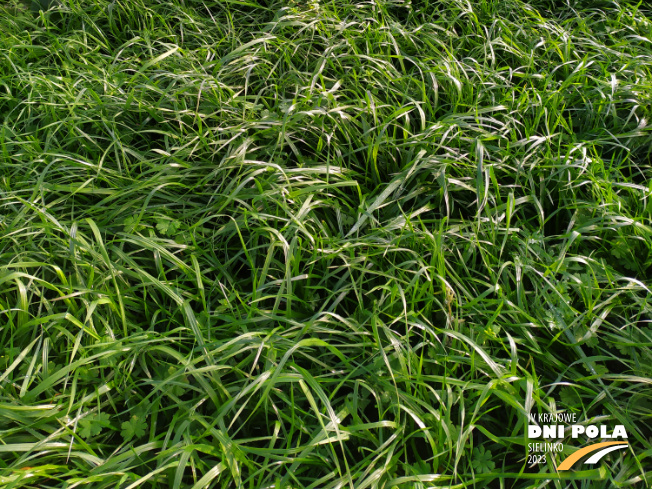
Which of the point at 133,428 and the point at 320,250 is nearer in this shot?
the point at 133,428

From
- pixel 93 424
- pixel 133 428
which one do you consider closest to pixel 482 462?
pixel 133 428

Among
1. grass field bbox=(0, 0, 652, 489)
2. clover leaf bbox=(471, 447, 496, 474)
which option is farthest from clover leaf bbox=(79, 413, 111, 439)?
clover leaf bbox=(471, 447, 496, 474)

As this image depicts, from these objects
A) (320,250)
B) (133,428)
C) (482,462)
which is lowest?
(482,462)

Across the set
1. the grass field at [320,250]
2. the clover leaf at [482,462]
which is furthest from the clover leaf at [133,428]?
the clover leaf at [482,462]

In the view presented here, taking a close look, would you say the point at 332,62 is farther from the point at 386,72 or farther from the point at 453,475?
the point at 453,475

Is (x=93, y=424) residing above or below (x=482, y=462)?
above

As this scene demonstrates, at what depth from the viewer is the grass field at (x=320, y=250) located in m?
1.57

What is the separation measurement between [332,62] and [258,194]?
1042 millimetres

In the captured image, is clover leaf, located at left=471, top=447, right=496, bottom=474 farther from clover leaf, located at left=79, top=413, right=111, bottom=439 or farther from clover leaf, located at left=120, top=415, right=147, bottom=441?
clover leaf, located at left=79, top=413, right=111, bottom=439

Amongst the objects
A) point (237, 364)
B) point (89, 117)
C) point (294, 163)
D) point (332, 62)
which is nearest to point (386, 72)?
point (332, 62)

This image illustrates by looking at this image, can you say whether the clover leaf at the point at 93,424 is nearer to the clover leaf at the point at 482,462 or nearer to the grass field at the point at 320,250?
the grass field at the point at 320,250

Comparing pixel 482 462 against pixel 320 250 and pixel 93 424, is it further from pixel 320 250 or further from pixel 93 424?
pixel 93 424

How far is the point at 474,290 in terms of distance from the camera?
1940mm

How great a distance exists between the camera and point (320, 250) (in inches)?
77.4
